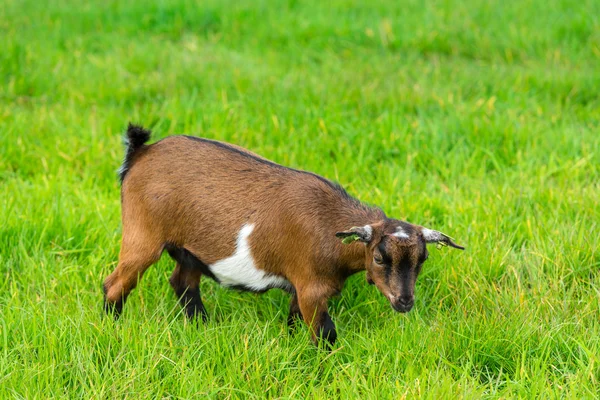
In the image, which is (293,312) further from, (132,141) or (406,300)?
(132,141)

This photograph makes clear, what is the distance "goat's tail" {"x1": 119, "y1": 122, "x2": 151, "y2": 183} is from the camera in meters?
4.62

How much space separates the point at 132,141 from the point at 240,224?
2.78 ft

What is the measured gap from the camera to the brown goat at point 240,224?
4262 mm

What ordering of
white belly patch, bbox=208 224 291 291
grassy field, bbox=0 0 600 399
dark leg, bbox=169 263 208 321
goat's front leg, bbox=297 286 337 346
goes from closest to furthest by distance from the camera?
grassy field, bbox=0 0 600 399, goat's front leg, bbox=297 286 337 346, white belly patch, bbox=208 224 291 291, dark leg, bbox=169 263 208 321

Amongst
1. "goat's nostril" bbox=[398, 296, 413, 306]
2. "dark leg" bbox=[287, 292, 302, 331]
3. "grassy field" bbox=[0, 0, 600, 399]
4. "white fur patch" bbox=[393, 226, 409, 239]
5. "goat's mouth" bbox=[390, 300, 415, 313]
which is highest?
"white fur patch" bbox=[393, 226, 409, 239]

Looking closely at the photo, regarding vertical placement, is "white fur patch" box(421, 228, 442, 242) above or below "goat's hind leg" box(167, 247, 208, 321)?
above

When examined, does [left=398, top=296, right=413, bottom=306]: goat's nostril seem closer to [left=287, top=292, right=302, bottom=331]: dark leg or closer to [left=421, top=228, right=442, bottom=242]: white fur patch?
[left=421, top=228, right=442, bottom=242]: white fur patch

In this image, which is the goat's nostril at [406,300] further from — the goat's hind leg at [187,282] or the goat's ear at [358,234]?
the goat's hind leg at [187,282]

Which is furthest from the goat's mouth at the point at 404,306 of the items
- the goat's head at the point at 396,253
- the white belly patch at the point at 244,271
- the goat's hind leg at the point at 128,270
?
the goat's hind leg at the point at 128,270

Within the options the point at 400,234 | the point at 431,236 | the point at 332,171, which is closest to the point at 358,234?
the point at 400,234

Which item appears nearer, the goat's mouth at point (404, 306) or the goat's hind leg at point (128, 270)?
the goat's mouth at point (404, 306)

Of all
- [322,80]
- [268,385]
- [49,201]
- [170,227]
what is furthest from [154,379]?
[322,80]

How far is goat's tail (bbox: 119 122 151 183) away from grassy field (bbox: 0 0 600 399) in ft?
2.05

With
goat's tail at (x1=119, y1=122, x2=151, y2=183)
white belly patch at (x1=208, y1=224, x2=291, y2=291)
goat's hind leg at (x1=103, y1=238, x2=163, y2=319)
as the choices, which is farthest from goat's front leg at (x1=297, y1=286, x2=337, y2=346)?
goat's tail at (x1=119, y1=122, x2=151, y2=183)
